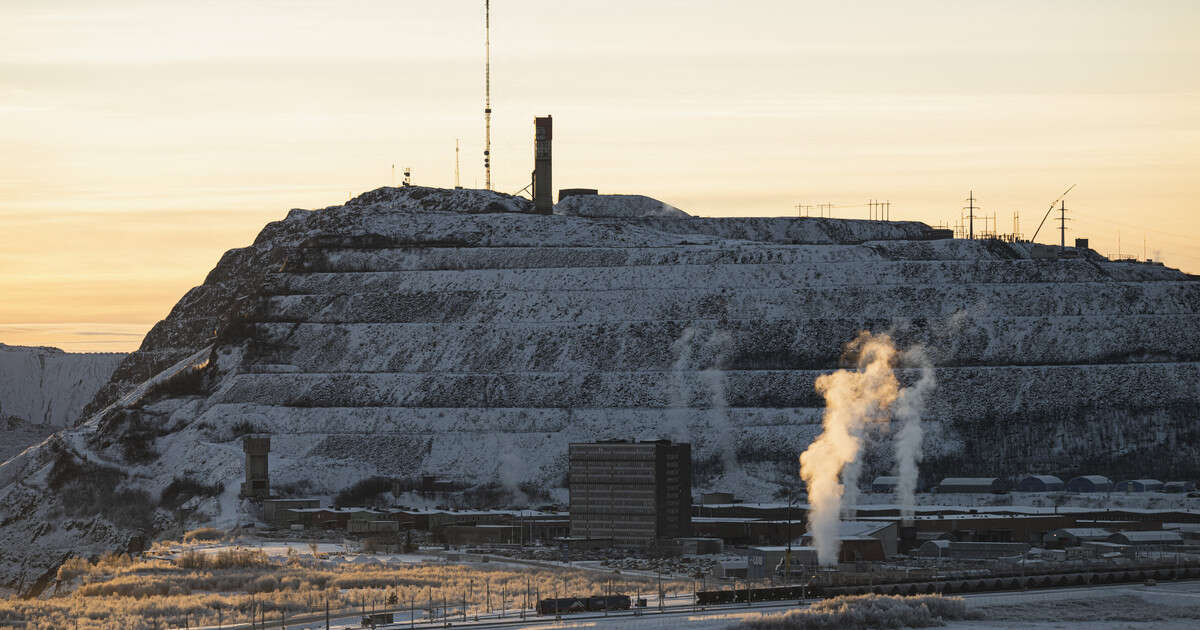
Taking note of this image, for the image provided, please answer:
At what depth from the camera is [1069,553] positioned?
171m

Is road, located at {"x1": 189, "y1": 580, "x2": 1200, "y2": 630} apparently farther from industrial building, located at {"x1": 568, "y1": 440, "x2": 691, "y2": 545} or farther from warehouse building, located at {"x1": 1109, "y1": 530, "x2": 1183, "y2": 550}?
industrial building, located at {"x1": 568, "y1": 440, "x2": 691, "y2": 545}

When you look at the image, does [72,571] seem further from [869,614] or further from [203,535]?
[869,614]

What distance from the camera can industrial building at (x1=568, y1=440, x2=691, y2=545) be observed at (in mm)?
188250

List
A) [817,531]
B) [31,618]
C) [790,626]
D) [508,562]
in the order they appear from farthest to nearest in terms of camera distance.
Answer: [508,562]
[817,531]
[31,618]
[790,626]

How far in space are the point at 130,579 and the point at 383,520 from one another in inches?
2000

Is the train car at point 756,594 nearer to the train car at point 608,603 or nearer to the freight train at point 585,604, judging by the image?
the train car at point 608,603

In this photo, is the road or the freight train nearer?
the road

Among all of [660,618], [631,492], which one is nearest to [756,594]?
[660,618]

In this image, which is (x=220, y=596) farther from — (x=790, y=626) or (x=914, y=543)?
(x=914, y=543)

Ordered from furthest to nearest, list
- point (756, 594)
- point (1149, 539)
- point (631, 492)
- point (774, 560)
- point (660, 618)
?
point (631, 492)
point (1149, 539)
point (774, 560)
point (756, 594)
point (660, 618)

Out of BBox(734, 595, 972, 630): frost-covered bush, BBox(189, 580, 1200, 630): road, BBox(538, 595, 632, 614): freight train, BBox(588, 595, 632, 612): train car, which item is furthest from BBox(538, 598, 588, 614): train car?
BBox(734, 595, 972, 630): frost-covered bush

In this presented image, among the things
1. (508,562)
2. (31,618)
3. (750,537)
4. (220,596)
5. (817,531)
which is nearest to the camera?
(31,618)

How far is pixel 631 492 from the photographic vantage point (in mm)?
190000

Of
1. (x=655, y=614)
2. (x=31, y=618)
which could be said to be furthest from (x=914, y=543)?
(x=31, y=618)
